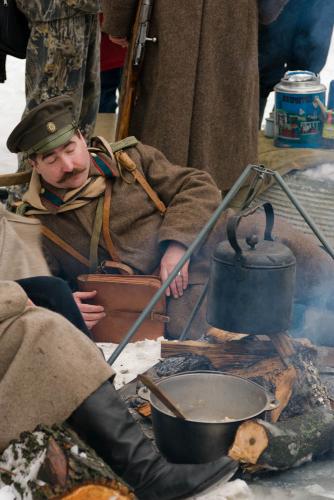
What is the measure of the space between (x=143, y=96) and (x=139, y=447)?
3.24 metres

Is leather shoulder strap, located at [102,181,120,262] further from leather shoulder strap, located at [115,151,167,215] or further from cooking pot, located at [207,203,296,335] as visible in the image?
cooking pot, located at [207,203,296,335]

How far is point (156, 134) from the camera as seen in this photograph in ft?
20.1

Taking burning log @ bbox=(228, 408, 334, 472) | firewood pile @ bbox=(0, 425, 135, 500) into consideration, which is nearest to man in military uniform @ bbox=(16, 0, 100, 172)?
burning log @ bbox=(228, 408, 334, 472)

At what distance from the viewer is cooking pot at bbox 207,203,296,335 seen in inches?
159

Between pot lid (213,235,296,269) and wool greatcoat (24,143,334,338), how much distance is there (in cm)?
86

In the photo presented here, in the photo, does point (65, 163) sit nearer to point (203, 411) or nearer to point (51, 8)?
point (51, 8)

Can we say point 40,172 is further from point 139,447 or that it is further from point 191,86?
point 139,447

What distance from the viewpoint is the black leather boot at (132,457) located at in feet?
11.2

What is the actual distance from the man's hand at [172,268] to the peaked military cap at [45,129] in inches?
30.1

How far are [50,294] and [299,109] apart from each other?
340 centimetres

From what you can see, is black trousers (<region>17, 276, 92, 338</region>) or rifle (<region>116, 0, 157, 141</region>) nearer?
black trousers (<region>17, 276, 92, 338</region>)

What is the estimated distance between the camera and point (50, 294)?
3920mm

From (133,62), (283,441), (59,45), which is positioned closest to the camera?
(283,441)

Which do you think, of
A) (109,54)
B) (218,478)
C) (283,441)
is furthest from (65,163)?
(109,54)
